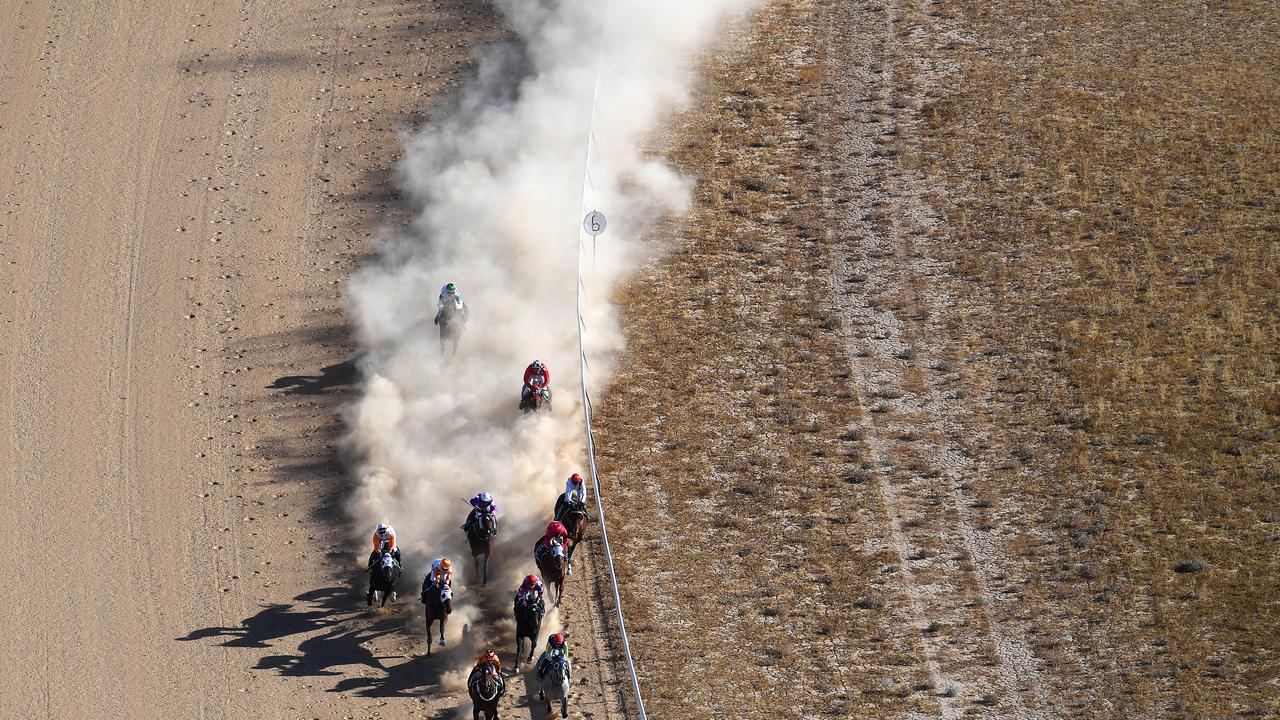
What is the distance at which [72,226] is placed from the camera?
102ft

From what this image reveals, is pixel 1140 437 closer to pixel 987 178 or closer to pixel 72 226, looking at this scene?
pixel 987 178

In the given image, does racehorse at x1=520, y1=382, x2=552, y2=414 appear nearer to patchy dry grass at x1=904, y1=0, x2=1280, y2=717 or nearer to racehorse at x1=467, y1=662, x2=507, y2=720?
racehorse at x1=467, y1=662, x2=507, y2=720

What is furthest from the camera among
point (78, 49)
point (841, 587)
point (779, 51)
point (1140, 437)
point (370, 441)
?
point (779, 51)

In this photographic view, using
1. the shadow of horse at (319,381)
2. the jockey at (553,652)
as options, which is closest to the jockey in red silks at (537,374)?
the shadow of horse at (319,381)

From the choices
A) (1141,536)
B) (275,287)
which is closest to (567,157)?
(275,287)

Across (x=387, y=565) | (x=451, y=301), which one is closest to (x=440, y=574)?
(x=387, y=565)

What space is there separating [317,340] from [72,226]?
664 cm

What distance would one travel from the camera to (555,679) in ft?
68.9

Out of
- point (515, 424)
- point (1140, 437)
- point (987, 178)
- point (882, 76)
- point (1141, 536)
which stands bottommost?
point (1141, 536)

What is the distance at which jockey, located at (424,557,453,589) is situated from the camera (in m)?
21.7

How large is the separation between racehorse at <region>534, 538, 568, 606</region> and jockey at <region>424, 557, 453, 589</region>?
5.18 ft

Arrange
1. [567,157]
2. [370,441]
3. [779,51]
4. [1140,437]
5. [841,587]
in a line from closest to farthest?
[841,587] → [370,441] → [1140,437] → [567,157] → [779,51]

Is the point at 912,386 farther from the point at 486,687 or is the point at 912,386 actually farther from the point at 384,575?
the point at 486,687

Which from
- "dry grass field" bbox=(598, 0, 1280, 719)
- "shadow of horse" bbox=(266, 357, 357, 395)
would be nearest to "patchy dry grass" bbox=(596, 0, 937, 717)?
"dry grass field" bbox=(598, 0, 1280, 719)
